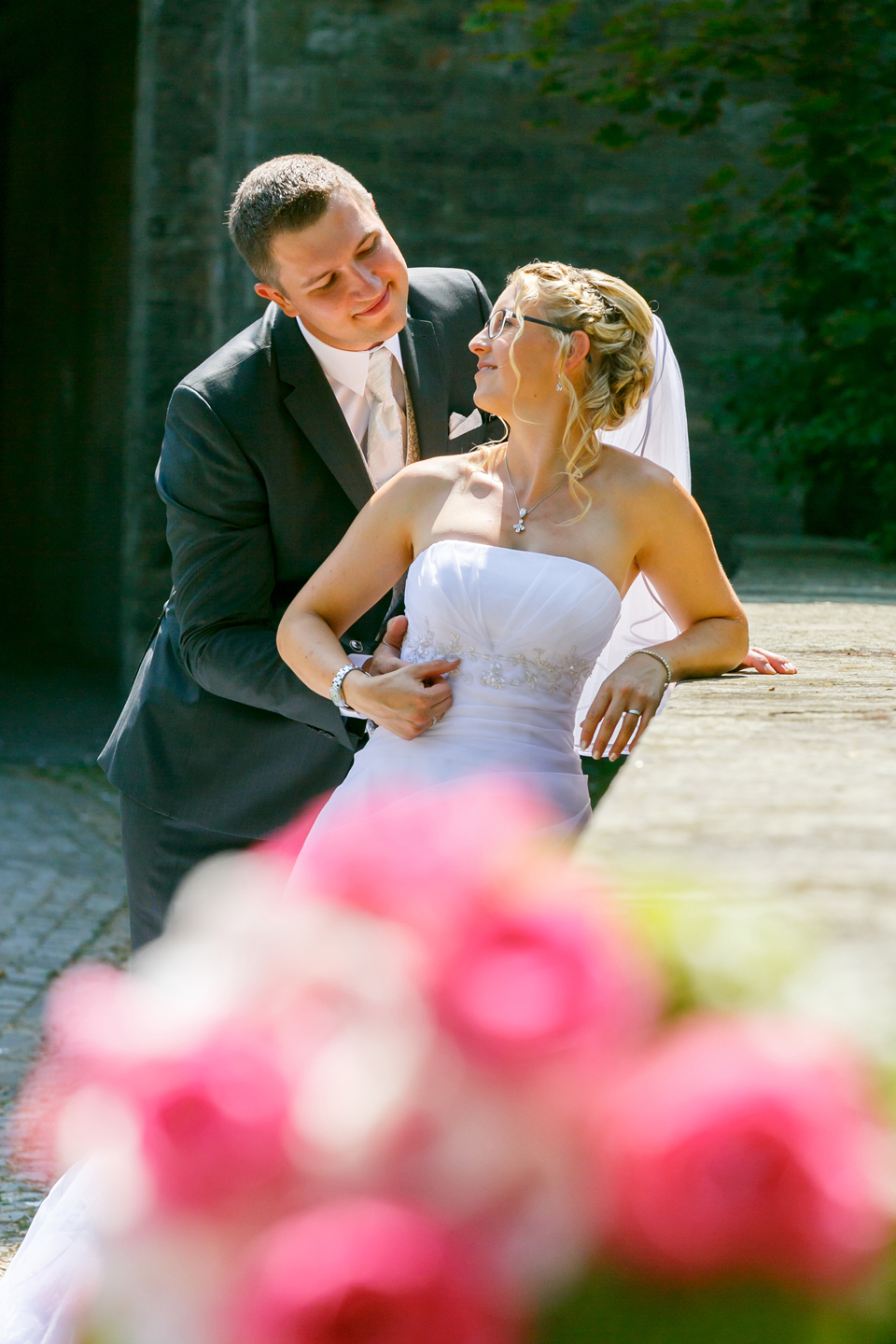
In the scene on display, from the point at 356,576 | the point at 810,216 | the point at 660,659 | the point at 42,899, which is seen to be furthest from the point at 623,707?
the point at 810,216

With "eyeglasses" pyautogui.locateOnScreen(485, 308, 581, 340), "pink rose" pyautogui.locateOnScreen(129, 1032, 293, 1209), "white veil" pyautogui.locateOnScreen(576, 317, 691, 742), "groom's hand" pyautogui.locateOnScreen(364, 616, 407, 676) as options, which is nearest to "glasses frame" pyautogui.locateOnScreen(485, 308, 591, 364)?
"eyeglasses" pyautogui.locateOnScreen(485, 308, 581, 340)

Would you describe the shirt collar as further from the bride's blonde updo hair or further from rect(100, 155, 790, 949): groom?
the bride's blonde updo hair

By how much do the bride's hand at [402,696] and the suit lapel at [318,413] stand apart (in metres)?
0.67

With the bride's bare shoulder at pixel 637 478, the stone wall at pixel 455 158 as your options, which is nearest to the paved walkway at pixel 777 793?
the bride's bare shoulder at pixel 637 478

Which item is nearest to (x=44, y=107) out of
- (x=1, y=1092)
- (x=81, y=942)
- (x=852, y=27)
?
(x=852, y=27)

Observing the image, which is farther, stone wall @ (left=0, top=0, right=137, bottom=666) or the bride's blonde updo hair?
stone wall @ (left=0, top=0, right=137, bottom=666)

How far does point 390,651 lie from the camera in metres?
2.81

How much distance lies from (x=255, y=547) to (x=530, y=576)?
79cm

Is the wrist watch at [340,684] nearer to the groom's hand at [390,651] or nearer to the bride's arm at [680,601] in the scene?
the groom's hand at [390,651]

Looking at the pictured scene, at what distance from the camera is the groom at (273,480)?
3039mm

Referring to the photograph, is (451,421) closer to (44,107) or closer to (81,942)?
(81,942)

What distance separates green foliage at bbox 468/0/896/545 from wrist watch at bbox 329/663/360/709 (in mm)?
3718

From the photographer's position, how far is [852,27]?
7.13 m

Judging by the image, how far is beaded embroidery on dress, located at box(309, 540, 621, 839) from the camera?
2646 millimetres
